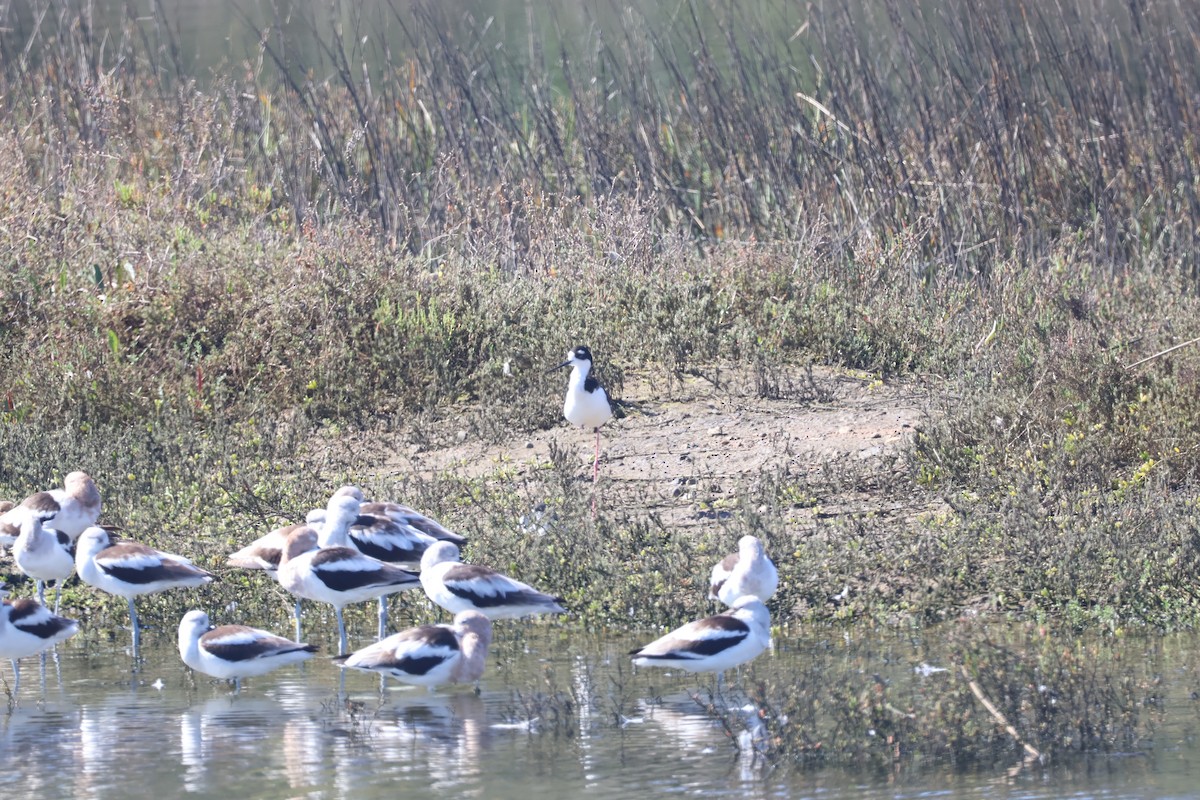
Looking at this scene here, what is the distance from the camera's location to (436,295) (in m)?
11.5

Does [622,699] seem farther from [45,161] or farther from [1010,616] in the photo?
[45,161]

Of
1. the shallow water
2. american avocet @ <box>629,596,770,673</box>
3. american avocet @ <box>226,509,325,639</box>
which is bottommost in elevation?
the shallow water

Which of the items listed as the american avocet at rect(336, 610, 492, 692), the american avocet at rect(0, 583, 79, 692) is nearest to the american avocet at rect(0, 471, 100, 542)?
the american avocet at rect(0, 583, 79, 692)

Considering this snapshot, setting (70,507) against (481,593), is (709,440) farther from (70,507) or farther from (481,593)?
(70,507)

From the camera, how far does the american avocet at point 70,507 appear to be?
8258mm

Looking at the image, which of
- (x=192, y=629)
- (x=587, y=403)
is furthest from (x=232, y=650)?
(x=587, y=403)

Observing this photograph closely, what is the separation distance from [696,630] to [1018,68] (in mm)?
8703

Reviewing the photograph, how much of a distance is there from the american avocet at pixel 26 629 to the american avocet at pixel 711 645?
8.21 feet

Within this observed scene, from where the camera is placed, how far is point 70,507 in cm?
832

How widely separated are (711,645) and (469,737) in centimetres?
102

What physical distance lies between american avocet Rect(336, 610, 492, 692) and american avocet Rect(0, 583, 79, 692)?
127 centimetres

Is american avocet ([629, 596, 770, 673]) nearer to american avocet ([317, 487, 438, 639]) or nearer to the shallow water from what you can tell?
the shallow water

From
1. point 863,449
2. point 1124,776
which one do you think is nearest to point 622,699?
point 1124,776

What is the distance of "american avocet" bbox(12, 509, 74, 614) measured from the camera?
7645 mm
